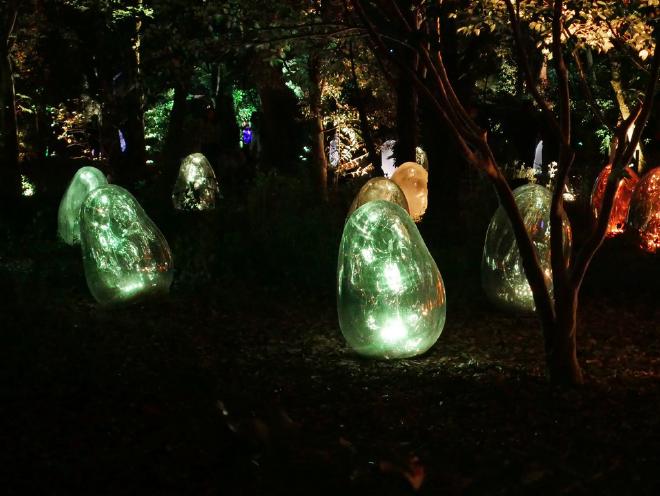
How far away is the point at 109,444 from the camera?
497 cm

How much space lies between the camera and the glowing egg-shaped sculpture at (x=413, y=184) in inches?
602

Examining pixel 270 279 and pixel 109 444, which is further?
pixel 270 279

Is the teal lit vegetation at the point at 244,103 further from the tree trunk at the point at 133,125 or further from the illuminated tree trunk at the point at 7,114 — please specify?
the illuminated tree trunk at the point at 7,114

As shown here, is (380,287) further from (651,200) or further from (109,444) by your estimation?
(651,200)

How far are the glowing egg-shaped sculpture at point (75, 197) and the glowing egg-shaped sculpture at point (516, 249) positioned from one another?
7454mm

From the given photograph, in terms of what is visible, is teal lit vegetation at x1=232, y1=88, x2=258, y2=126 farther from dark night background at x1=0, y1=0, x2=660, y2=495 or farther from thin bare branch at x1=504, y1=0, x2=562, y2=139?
thin bare branch at x1=504, y1=0, x2=562, y2=139

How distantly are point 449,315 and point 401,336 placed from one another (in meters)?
1.90

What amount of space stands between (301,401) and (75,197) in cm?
873

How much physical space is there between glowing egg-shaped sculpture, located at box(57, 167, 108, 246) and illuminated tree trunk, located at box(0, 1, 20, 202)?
4.79 metres

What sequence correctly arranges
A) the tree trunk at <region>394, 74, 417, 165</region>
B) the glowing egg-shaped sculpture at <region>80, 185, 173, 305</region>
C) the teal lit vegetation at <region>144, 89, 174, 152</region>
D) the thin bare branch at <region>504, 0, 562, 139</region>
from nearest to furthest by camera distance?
the thin bare branch at <region>504, 0, 562, 139</region> → the glowing egg-shaped sculpture at <region>80, 185, 173, 305</region> → the tree trunk at <region>394, 74, 417, 165</region> → the teal lit vegetation at <region>144, 89, 174, 152</region>

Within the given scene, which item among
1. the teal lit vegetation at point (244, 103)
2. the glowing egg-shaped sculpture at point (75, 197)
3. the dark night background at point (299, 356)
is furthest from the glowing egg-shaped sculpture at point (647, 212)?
the teal lit vegetation at point (244, 103)

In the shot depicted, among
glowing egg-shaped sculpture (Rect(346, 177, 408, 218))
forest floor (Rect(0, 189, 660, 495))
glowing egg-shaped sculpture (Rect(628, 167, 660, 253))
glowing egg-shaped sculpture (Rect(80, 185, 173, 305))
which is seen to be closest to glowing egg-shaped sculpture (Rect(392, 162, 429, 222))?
glowing egg-shaped sculpture (Rect(346, 177, 408, 218))

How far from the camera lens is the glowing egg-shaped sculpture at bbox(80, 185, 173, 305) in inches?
344

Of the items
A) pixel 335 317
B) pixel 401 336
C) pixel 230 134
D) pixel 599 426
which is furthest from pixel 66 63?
pixel 599 426
